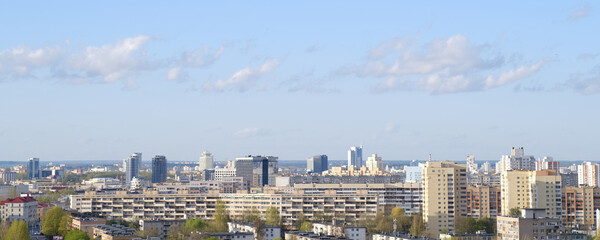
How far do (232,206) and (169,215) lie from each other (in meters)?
3.14

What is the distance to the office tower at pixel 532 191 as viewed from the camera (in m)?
45.7

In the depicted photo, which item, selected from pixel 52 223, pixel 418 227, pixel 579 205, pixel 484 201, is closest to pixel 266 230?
pixel 418 227

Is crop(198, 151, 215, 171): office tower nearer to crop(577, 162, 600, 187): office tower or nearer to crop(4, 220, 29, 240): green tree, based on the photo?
crop(577, 162, 600, 187): office tower

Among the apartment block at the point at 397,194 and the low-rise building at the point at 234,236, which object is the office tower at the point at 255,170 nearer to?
the apartment block at the point at 397,194

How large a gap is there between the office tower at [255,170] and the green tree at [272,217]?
3908cm

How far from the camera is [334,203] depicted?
163 ft

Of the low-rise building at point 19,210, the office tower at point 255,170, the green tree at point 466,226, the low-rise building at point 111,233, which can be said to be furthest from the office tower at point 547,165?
the low-rise building at point 111,233

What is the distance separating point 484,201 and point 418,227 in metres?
10.2

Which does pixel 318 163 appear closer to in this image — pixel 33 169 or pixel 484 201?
pixel 33 169

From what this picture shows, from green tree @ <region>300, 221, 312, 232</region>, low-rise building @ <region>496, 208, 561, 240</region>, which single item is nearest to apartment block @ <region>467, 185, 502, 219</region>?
green tree @ <region>300, 221, 312, 232</region>

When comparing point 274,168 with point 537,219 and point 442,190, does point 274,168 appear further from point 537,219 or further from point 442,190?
point 537,219

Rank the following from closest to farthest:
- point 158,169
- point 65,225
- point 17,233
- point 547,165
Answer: point 17,233 < point 65,225 < point 547,165 < point 158,169

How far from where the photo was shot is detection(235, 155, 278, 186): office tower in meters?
86.4

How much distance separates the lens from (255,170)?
285 ft
